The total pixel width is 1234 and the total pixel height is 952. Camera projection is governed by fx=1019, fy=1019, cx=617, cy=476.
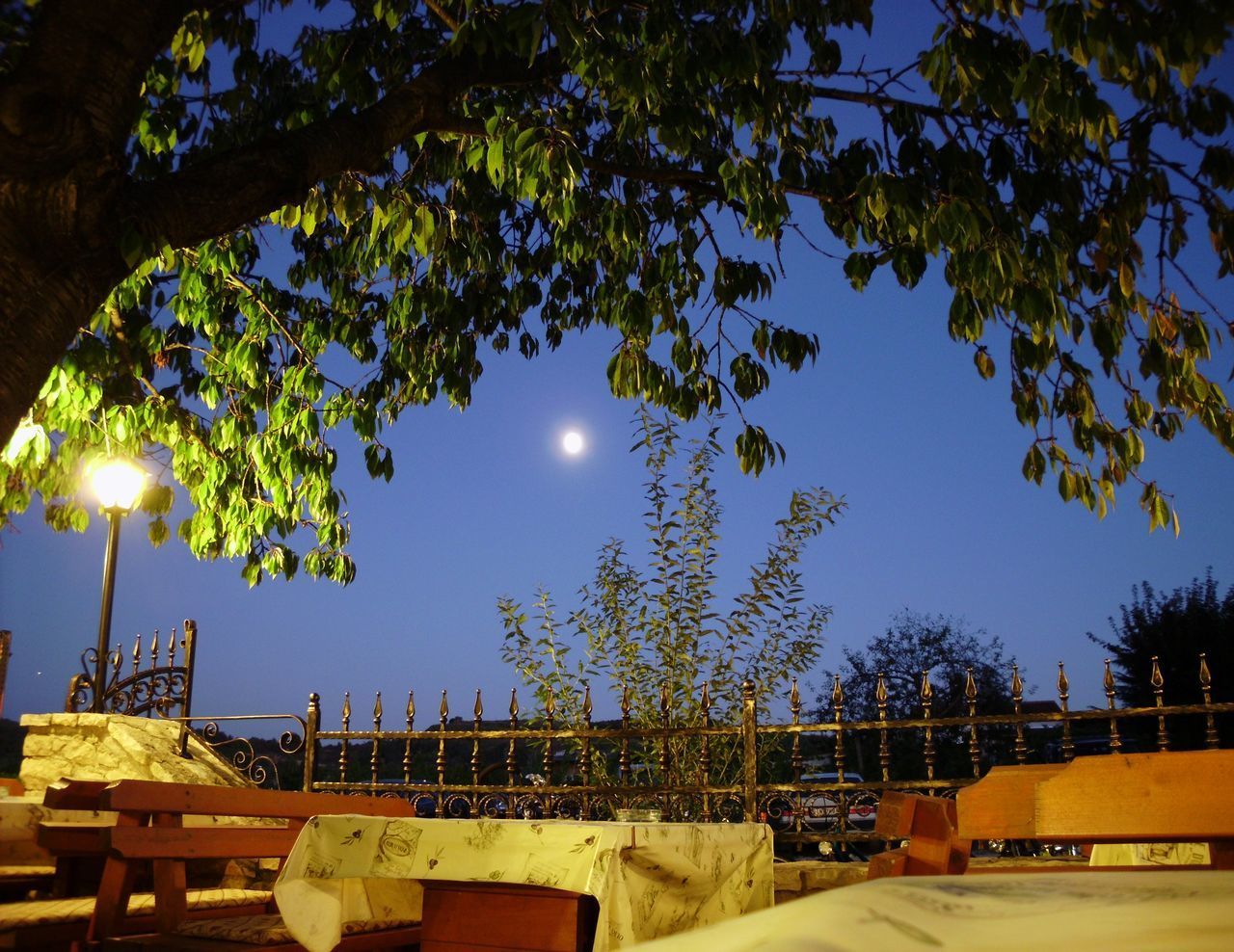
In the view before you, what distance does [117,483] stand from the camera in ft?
26.3

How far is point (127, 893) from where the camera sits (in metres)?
3.83

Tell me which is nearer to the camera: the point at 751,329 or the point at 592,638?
the point at 751,329

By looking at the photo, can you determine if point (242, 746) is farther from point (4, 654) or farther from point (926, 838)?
point (926, 838)

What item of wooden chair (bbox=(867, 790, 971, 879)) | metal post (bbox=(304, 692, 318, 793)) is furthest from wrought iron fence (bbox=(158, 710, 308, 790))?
wooden chair (bbox=(867, 790, 971, 879))

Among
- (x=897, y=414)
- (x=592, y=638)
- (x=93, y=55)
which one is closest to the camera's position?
(x=93, y=55)

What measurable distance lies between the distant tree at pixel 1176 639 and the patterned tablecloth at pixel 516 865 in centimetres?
1612

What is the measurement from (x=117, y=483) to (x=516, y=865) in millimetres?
6233

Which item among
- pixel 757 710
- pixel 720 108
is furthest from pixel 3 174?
pixel 757 710

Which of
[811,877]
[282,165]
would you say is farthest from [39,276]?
[811,877]

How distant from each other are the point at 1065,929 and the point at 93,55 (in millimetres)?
4482

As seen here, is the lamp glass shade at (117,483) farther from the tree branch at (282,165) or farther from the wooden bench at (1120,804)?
the wooden bench at (1120,804)

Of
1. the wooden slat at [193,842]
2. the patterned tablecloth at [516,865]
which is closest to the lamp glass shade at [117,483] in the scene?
the wooden slat at [193,842]

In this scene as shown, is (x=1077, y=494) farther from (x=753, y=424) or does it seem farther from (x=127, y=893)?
(x=127, y=893)

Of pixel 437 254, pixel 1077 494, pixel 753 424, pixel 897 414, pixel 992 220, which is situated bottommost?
pixel 1077 494
